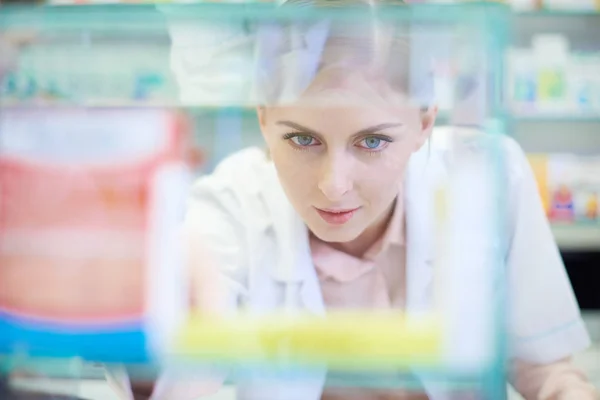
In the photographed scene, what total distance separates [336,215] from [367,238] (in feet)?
0.20

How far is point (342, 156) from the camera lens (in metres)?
0.82

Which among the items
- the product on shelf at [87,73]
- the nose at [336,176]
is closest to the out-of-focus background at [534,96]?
the product on shelf at [87,73]

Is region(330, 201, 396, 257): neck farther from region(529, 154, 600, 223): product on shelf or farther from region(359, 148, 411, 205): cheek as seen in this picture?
region(529, 154, 600, 223): product on shelf

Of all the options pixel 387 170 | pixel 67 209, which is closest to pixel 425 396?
pixel 387 170

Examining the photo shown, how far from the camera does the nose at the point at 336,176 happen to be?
0.82 meters

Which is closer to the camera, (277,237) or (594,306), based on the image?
(277,237)

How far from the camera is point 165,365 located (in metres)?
0.83

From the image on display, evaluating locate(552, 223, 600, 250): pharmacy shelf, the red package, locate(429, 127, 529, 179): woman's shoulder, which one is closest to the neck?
locate(429, 127, 529, 179): woman's shoulder

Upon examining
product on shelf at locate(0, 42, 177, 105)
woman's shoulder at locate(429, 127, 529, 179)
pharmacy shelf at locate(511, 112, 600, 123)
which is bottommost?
woman's shoulder at locate(429, 127, 529, 179)

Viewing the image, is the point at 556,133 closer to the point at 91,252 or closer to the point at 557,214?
the point at 557,214

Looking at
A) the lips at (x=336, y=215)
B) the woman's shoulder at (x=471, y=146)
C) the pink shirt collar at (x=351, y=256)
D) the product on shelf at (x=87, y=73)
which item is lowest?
the pink shirt collar at (x=351, y=256)

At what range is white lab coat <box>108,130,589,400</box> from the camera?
84 cm

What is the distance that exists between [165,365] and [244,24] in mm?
514

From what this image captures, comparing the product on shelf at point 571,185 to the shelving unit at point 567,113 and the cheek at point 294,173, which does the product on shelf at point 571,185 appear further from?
the cheek at point 294,173
